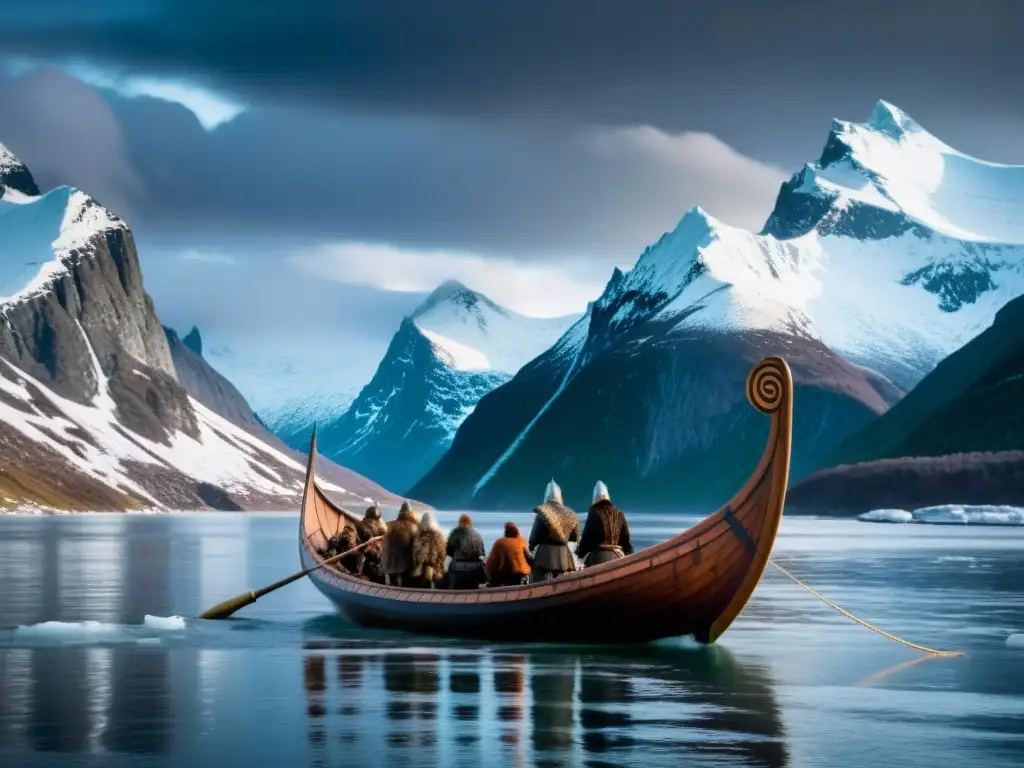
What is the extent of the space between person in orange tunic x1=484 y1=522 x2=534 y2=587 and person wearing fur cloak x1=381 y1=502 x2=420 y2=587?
11.2ft

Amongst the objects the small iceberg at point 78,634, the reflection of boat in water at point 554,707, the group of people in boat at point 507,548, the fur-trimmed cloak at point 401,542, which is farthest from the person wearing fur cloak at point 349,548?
the reflection of boat in water at point 554,707

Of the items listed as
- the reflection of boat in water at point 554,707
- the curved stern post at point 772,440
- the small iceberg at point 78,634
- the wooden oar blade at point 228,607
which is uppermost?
the curved stern post at point 772,440

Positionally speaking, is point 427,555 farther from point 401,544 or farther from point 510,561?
point 510,561

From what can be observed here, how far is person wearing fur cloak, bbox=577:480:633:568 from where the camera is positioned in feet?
134

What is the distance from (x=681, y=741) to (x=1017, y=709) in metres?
8.00

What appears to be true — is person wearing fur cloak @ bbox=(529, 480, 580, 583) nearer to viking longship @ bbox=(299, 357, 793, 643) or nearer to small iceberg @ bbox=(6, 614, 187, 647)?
viking longship @ bbox=(299, 357, 793, 643)

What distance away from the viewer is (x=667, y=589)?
39.3 m

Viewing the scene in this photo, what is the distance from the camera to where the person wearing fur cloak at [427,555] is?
46250mm

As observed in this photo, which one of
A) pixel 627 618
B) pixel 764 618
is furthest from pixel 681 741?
pixel 764 618

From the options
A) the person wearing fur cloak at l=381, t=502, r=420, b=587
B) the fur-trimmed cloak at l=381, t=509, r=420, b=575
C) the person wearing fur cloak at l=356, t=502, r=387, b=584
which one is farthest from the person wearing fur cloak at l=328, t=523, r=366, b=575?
the fur-trimmed cloak at l=381, t=509, r=420, b=575

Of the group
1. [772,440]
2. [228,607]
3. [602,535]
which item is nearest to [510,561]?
[602,535]

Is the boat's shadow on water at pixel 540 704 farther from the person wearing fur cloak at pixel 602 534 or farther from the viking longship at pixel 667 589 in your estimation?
the person wearing fur cloak at pixel 602 534

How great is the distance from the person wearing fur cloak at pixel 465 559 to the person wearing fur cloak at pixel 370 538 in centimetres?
575

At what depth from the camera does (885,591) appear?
224ft
